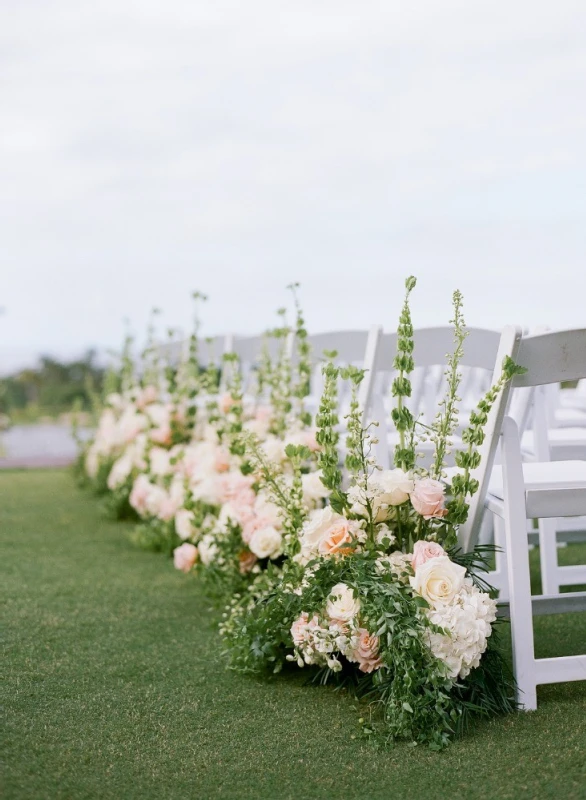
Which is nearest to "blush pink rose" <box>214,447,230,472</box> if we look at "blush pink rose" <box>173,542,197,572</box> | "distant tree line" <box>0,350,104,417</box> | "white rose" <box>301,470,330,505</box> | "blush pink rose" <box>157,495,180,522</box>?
"blush pink rose" <box>173,542,197,572</box>

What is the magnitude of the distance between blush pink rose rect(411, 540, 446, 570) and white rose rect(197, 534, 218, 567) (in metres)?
1.15

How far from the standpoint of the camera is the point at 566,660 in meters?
2.02

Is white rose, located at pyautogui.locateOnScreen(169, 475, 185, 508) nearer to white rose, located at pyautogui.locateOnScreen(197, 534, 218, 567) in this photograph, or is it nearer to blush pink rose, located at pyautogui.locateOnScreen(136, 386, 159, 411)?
white rose, located at pyautogui.locateOnScreen(197, 534, 218, 567)

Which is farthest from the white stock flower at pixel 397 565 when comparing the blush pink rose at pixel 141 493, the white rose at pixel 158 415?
the white rose at pixel 158 415

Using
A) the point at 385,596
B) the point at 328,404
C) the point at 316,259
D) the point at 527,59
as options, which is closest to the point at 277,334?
the point at 328,404

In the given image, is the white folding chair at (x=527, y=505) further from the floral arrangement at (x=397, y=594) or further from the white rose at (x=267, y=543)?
the white rose at (x=267, y=543)

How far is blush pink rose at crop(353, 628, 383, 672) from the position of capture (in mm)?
2002

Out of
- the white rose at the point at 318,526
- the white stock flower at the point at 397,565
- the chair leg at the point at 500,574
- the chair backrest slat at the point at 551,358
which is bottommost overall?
the chair leg at the point at 500,574

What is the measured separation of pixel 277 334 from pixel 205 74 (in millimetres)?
5033

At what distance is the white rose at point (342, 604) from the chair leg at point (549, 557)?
3.75 feet

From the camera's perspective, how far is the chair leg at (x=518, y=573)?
6.49 feet

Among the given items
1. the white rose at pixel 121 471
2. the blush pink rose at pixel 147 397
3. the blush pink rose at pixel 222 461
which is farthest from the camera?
the blush pink rose at pixel 147 397

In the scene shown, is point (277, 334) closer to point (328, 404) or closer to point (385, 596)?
point (328, 404)

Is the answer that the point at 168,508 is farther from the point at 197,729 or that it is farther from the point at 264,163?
the point at 264,163
